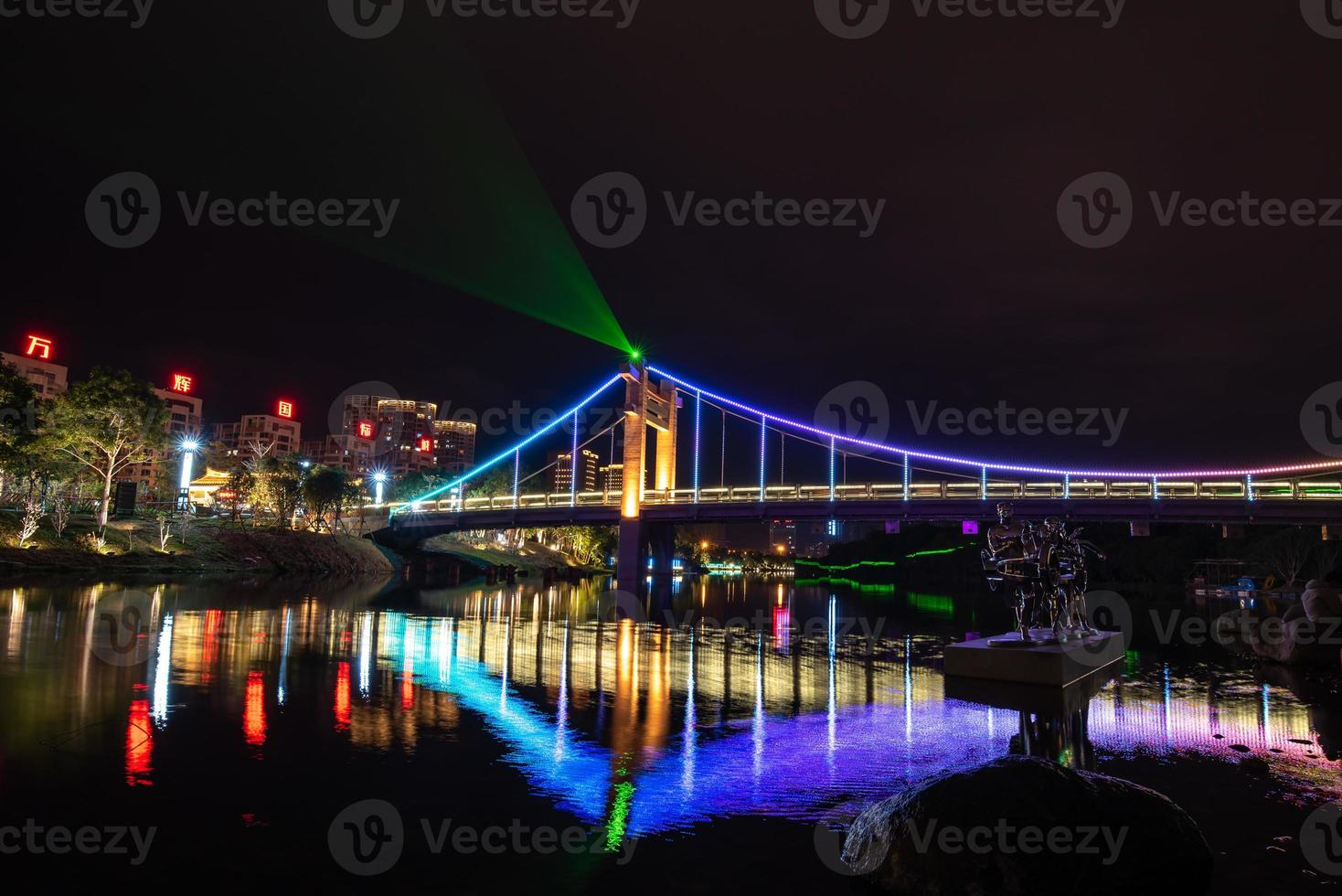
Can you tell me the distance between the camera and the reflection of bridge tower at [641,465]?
58.2m

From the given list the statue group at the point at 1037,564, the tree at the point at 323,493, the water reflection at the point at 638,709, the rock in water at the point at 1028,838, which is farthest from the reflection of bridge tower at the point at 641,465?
the rock in water at the point at 1028,838

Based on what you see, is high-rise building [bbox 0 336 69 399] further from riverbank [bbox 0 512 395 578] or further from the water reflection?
the water reflection

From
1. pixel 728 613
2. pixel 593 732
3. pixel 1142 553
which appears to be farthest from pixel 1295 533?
pixel 593 732

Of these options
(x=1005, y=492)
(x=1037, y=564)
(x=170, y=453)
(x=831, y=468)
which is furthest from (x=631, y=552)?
(x=170, y=453)

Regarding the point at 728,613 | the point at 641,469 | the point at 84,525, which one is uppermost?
the point at 641,469

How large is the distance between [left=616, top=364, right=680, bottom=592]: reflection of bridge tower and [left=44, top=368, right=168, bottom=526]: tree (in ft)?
96.1

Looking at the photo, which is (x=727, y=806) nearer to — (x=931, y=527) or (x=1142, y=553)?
(x=1142, y=553)

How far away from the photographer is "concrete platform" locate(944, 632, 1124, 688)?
528 inches

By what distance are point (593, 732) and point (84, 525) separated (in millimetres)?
51494

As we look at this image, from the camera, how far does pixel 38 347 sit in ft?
379

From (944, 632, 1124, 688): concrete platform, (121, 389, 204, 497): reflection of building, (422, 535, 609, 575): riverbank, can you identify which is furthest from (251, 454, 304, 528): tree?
(944, 632, 1124, 688): concrete platform

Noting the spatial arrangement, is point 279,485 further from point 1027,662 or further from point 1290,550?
point 1290,550

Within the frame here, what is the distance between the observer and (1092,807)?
5.34m

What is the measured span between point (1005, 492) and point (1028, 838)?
165 feet
